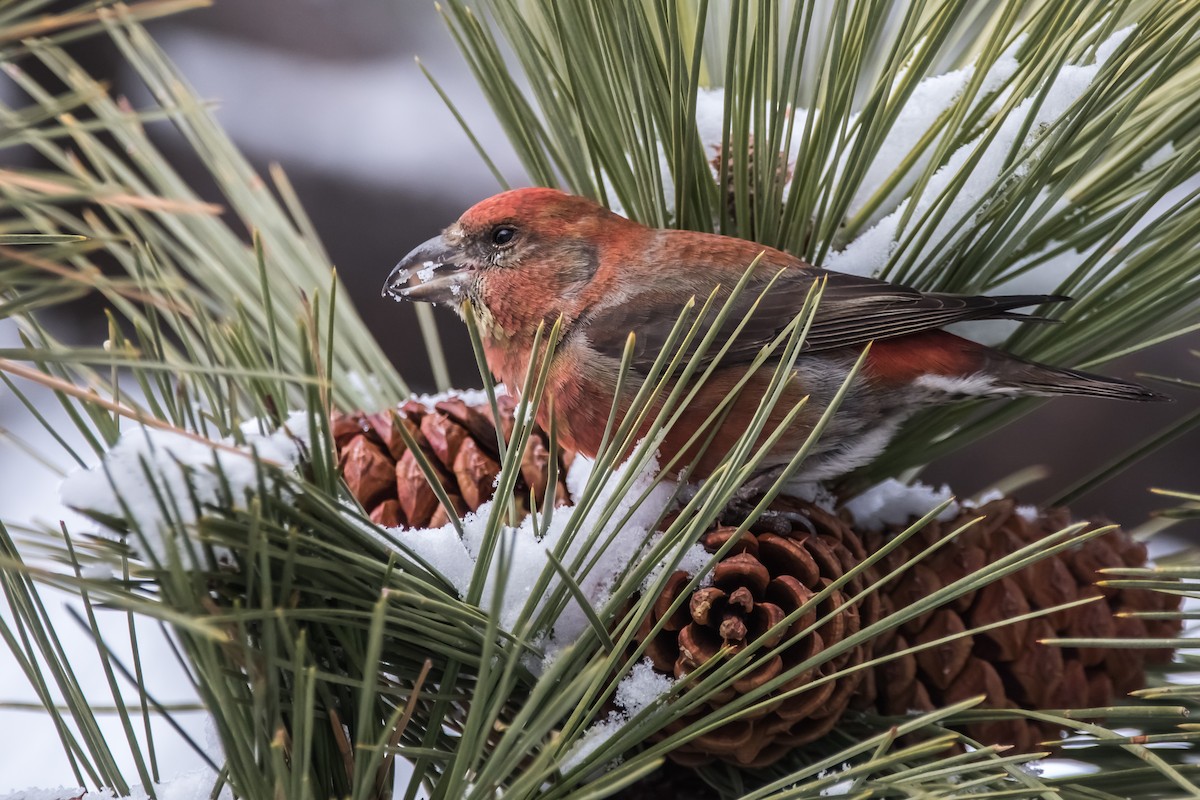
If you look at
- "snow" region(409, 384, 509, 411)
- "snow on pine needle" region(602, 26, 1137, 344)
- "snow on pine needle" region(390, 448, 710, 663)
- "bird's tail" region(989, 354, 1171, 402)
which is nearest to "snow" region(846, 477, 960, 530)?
"bird's tail" region(989, 354, 1171, 402)

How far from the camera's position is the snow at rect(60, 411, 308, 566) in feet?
2.52

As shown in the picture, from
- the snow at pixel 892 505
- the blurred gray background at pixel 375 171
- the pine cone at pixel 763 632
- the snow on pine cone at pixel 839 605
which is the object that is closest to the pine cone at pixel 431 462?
the snow on pine cone at pixel 839 605

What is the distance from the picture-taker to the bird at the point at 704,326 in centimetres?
149

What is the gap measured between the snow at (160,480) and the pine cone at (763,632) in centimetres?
45

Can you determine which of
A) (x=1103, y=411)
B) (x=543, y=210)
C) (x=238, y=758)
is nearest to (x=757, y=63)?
(x=543, y=210)

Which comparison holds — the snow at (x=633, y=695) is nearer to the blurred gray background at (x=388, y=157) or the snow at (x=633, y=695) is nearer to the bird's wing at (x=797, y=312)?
the bird's wing at (x=797, y=312)

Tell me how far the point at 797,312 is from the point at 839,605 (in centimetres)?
46

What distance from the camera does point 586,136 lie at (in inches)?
55.4

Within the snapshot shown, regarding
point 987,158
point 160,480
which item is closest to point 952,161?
point 987,158

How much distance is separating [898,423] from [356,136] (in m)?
2.86

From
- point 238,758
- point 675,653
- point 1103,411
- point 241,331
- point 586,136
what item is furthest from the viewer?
point 1103,411

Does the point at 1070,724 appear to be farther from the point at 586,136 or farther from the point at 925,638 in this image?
the point at 586,136

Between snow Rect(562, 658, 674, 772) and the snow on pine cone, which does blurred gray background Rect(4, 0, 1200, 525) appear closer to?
the snow on pine cone

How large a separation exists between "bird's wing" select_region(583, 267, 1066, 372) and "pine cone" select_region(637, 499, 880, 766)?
1.13 ft
